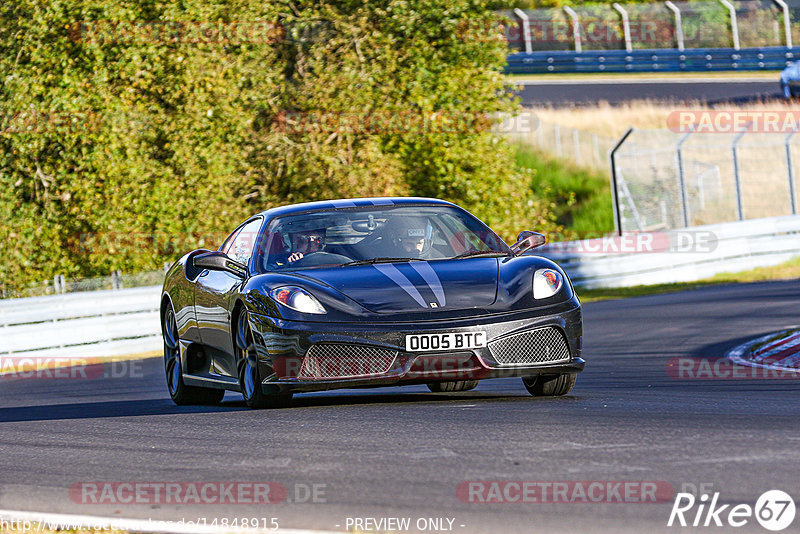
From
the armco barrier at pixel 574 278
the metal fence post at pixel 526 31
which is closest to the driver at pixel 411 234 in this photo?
the armco barrier at pixel 574 278

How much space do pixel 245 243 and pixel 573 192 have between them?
84.9 feet

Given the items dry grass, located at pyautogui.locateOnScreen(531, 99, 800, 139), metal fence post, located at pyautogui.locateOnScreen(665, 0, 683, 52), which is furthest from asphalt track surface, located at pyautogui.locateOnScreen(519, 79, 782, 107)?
metal fence post, located at pyautogui.locateOnScreen(665, 0, 683, 52)

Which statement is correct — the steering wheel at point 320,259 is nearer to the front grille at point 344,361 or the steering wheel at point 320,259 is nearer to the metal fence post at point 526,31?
the front grille at point 344,361

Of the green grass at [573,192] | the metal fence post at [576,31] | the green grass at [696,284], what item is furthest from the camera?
the metal fence post at [576,31]

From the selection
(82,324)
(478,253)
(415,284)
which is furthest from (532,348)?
(82,324)

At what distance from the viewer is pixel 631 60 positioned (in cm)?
4850

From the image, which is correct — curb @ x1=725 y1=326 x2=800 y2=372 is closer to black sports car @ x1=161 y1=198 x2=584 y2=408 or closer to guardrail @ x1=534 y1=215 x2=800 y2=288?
black sports car @ x1=161 y1=198 x2=584 y2=408

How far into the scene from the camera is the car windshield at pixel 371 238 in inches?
357

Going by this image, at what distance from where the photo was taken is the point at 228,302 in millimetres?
9133

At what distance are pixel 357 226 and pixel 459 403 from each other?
1.45 meters

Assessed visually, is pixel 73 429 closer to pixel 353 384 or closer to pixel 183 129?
pixel 353 384

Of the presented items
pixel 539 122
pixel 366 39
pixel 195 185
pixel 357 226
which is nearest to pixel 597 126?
pixel 539 122

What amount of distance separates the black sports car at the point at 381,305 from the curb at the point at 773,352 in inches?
127

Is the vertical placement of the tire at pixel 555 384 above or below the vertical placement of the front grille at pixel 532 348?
below
